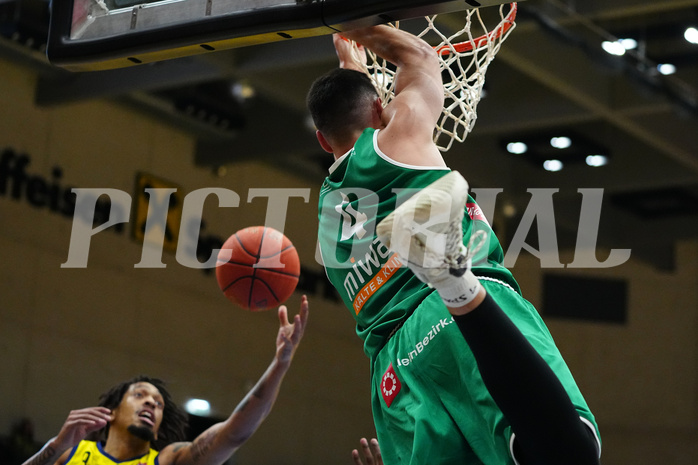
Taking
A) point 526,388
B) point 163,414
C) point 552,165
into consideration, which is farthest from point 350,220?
point 552,165

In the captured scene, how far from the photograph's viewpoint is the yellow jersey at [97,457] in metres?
5.45

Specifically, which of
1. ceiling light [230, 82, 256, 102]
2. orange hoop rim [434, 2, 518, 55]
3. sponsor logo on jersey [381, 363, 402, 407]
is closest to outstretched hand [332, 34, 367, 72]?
orange hoop rim [434, 2, 518, 55]

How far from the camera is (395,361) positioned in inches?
99.7

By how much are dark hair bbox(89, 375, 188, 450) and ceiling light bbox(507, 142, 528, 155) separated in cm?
731

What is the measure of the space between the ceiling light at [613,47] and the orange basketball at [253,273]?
5710 mm

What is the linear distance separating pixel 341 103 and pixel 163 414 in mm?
3834

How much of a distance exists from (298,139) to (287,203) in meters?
1.90

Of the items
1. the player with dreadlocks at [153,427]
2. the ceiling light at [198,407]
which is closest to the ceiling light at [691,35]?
the player with dreadlocks at [153,427]

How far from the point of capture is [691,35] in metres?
9.51

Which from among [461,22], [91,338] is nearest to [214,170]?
[91,338]

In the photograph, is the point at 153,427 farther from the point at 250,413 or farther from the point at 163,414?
the point at 250,413

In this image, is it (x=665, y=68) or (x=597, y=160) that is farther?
(x=597, y=160)

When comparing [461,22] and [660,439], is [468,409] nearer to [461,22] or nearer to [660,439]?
[461,22]

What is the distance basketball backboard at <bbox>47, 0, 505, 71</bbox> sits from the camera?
2.63 meters
